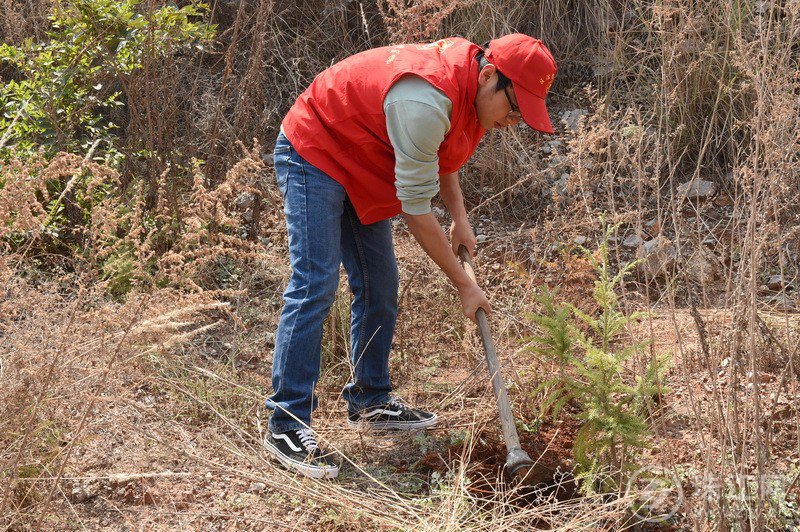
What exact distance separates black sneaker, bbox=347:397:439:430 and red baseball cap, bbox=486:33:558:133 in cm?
134

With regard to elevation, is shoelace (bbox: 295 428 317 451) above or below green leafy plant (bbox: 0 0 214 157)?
below

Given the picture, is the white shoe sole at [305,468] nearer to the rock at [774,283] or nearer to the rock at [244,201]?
the rock at [244,201]

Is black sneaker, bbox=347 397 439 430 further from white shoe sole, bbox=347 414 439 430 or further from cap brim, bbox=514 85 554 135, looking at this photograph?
cap brim, bbox=514 85 554 135

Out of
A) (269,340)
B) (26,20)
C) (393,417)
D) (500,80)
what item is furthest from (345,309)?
(26,20)

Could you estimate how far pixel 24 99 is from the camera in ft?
15.4

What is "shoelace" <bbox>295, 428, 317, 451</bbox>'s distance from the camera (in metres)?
3.05

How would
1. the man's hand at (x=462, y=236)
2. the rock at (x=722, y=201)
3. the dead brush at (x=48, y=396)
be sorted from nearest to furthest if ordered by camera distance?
the dead brush at (x=48, y=396) < the man's hand at (x=462, y=236) < the rock at (x=722, y=201)

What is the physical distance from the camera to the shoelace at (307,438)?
10.0 feet

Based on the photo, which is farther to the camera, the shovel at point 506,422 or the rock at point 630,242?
the rock at point 630,242

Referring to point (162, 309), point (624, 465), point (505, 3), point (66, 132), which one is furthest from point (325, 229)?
point (505, 3)

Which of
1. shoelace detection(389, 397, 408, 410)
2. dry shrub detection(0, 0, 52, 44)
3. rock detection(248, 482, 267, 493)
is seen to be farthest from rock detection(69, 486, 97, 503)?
dry shrub detection(0, 0, 52, 44)

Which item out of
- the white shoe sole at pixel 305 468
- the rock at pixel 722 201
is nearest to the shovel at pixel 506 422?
the white shoe sole at pixel 305 468
